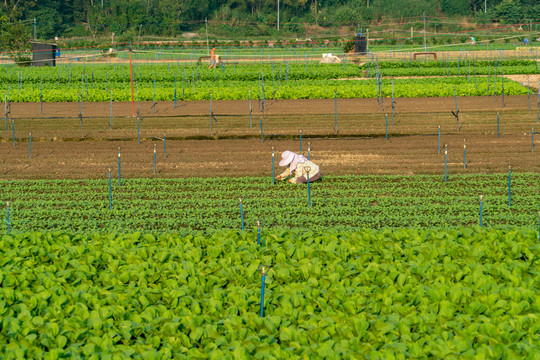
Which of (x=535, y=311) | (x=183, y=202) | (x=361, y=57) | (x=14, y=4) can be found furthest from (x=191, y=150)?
(x=14, y=4)

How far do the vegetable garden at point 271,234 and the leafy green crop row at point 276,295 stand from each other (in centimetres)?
4

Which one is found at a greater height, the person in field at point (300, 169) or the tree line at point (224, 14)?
the tree line at point (224, 14)

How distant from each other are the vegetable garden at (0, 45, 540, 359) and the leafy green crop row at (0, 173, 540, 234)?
0.30 ft

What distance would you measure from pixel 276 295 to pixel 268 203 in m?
9.92

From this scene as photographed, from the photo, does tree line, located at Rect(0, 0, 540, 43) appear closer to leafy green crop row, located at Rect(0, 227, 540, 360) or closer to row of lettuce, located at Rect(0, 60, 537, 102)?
row of lettuce, located at Rect(0, 60, 537, 102)

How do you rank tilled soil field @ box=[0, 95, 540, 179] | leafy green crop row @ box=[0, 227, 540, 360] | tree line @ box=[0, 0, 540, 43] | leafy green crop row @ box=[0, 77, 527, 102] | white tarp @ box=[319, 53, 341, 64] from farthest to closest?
tree line @ box=[0, 0, 540, 43]
white tarp @ box=[319, 53, 341, 64]
leafy green crop row @ box=[0, 77, 527, 102]
tilled soil field @ box=[0, 95, 540, 179]
leafy green crop row @ box=[0, 227, 540, 360]

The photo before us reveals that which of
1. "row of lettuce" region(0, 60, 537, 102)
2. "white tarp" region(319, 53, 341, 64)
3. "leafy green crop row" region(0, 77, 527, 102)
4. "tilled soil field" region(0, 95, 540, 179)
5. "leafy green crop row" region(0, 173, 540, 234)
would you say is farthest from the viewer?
"white tarp" region(319, 53, 341, 64)

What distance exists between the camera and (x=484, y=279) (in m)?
15.4

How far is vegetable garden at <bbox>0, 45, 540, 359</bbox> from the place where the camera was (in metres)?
13.2

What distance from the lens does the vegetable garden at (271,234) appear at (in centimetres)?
1323

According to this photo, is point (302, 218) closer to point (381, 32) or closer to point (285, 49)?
point (285, 49)

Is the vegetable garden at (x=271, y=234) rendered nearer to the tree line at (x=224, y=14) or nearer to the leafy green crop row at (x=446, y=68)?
the leafy green crop row at (x=446, y=68)

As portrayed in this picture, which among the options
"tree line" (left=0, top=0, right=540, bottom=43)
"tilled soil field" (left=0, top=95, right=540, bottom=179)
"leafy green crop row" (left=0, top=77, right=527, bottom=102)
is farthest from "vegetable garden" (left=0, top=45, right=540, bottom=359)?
"tree line" (left=0, top=0, right=540, bottom=43)

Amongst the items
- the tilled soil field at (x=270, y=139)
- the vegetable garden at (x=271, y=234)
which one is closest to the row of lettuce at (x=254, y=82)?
the tilled soil field at (x=270, y=139)
